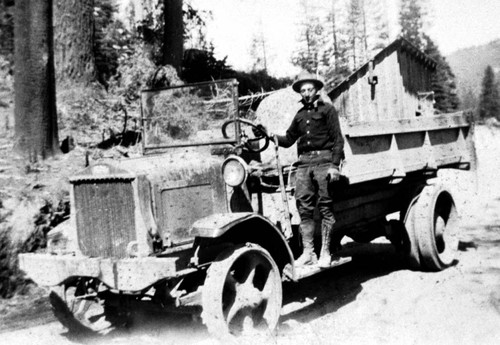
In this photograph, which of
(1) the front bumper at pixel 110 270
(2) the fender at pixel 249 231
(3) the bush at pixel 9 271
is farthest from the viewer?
(3) the bush at pixel 9 271

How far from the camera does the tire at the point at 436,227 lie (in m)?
6.42

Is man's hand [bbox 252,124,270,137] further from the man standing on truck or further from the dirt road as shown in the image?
the dirt road

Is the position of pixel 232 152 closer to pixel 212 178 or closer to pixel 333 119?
pixel 212 178

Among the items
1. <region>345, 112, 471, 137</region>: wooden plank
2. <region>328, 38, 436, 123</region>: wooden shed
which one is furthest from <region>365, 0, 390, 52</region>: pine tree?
<region>345, 112, 471, 137</region>: wooden plank

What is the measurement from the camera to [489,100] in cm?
3162

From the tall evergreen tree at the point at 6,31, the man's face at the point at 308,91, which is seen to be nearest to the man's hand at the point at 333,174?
the man's face at the point at 308,91

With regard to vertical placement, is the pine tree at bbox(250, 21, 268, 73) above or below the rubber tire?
above

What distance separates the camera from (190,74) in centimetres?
1592

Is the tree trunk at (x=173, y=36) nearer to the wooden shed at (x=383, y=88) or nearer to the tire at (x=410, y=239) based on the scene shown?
the wooden shed at (x=383, y=88)

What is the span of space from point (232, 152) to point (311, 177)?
0.83m

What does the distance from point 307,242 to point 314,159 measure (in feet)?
2.71

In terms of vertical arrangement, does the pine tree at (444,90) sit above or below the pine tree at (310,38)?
below

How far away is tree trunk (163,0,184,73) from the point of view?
42.4 ft

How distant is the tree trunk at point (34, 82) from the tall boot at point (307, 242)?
4.51 metres
